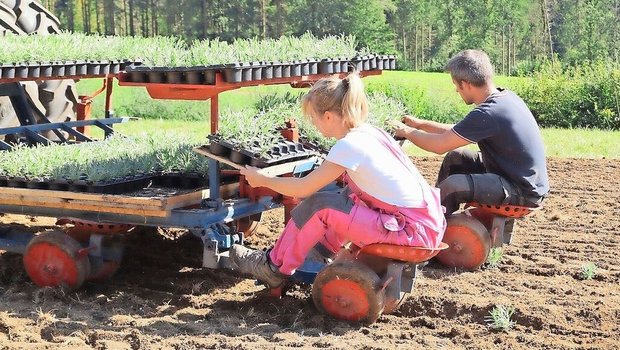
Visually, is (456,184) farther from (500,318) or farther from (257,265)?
(257,265)

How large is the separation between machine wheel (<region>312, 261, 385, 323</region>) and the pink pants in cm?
16

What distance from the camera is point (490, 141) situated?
6.46m

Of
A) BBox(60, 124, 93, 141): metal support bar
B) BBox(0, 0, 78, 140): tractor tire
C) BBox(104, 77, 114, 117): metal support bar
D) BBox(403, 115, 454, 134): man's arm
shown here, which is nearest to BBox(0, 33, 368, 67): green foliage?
BBox(104, 77, 114, 117): metal support bar

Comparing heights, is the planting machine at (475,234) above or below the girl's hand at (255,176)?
below

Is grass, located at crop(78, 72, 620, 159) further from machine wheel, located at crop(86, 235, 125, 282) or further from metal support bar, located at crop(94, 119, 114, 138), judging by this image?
machine wheel, located at crop(86, 235, 125, 282)

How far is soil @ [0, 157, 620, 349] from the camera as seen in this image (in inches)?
197

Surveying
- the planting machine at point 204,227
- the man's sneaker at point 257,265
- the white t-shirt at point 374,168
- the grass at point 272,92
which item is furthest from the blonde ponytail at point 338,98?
the grass at point 272,92

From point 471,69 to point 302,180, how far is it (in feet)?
6.21

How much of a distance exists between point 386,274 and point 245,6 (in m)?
20.9

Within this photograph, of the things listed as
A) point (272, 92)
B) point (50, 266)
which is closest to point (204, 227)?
point (50, 266)

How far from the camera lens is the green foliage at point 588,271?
6316 mm

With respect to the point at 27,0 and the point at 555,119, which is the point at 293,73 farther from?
the point at 555,119

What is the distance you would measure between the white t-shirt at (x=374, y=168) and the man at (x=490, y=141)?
1.24m

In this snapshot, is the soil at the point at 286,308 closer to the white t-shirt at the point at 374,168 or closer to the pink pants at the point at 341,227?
the pink pants at the point at 341,227
